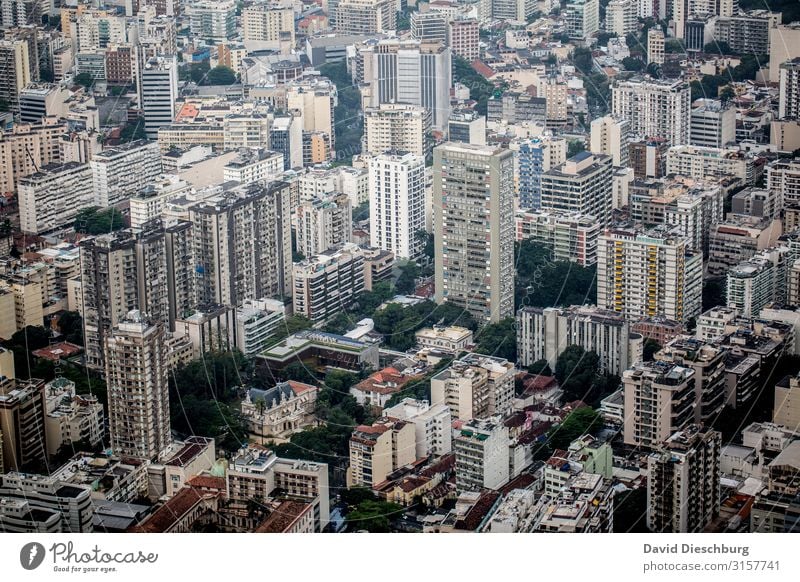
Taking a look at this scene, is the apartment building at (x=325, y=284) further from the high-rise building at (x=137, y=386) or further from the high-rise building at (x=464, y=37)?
the high-rise building at (x=464, y=37)

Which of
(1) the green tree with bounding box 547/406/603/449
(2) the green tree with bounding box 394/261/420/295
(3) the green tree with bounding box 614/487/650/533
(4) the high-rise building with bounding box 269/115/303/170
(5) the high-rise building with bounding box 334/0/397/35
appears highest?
(5) the high-rise building with bounding box 334/0/397/35

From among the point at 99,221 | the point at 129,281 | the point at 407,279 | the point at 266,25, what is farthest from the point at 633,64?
the point at 129,281

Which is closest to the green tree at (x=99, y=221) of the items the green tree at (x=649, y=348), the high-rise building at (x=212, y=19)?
the high-rise building at (x=212, y=19)

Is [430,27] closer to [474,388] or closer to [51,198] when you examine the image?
[51,198]

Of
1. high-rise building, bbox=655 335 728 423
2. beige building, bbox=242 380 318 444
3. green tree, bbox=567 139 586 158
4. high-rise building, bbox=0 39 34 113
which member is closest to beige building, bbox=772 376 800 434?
high-rise building, bbox=655 335 728 423

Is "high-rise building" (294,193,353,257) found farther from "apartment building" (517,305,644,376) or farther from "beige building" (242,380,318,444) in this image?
"beige building" (242,380,318,444)
